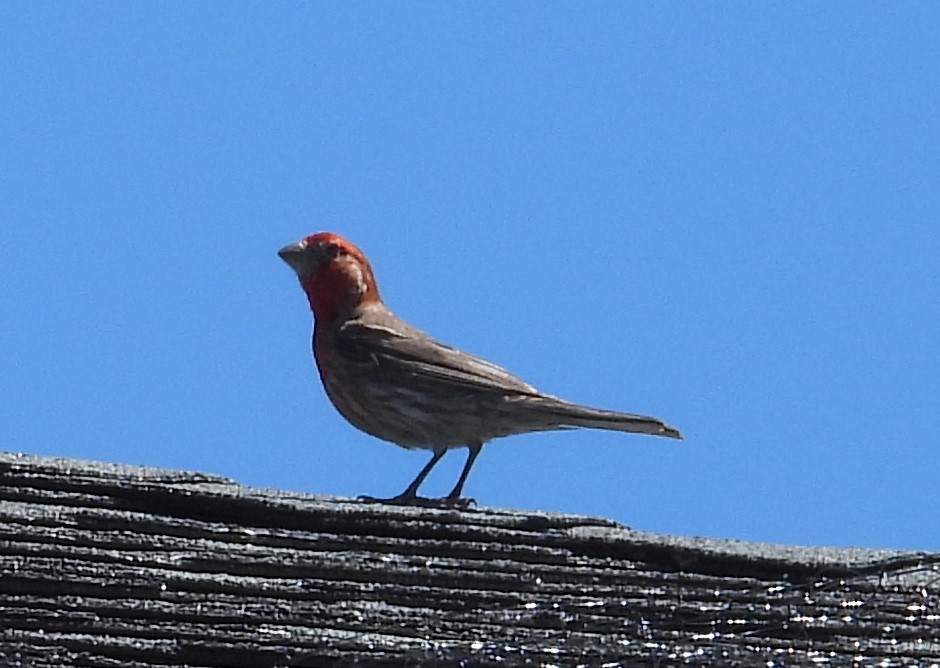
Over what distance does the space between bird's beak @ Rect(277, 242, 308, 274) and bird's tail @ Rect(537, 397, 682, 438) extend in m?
1.25

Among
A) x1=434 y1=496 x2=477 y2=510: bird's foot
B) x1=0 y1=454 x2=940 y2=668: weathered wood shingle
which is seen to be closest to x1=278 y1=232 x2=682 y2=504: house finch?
x1=434 y1=496 x2=477 y2=510: bird's foot

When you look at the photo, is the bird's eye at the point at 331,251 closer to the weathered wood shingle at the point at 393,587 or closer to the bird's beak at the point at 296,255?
the bird's beak at the point at 296,255

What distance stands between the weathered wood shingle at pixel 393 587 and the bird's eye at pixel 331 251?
2.86m

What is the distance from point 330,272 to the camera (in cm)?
797

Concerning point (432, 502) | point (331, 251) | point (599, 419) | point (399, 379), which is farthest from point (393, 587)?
point (331, 251)

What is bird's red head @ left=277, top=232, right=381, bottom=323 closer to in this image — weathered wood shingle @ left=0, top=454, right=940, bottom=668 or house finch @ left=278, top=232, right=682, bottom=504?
house finch @ left=278, top=232, right=682, bottom=504

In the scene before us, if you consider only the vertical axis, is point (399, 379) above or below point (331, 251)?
below

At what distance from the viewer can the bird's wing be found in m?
7.45

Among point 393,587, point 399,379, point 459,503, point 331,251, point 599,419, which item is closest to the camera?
point 393,587

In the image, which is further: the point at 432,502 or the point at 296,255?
the point at 296,255

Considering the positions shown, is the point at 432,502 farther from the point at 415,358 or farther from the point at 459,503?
the point at 415,358

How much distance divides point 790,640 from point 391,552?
0.95 meters

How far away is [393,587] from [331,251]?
3769mm

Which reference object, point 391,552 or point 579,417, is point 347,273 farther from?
point 391,552
